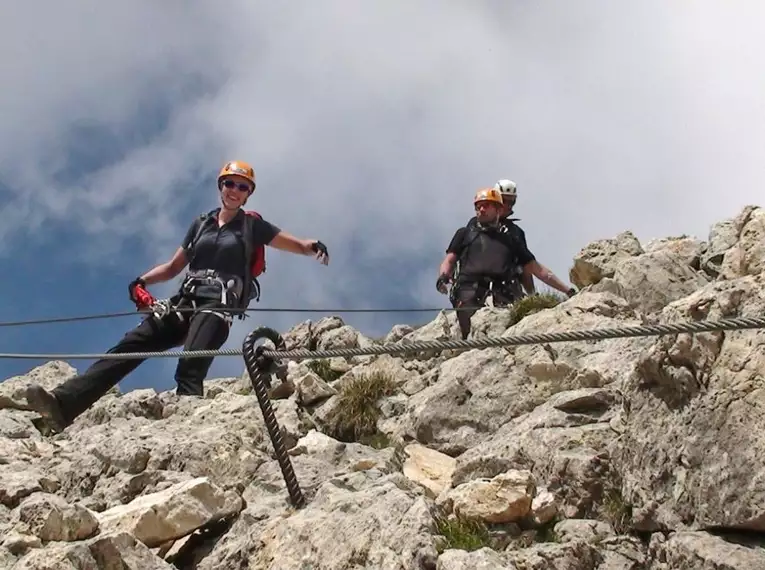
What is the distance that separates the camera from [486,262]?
13.0m

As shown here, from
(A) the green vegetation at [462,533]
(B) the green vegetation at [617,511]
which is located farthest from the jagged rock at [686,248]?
(A) the green vegetation at [462,533]

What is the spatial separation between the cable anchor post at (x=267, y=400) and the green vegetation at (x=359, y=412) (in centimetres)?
211

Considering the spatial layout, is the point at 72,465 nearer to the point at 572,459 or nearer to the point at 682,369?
the point at 572,459

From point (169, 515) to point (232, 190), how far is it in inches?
224

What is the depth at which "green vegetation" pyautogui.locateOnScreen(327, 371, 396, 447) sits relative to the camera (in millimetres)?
7859

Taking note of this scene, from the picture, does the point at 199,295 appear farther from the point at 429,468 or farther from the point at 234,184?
the point at 429,468

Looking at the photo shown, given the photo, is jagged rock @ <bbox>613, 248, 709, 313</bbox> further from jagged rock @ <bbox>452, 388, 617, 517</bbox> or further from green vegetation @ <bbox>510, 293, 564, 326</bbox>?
jagged rock @ <bbox>452, 388, 617, 517</bbox>

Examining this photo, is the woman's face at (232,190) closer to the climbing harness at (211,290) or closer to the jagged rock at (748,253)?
the climbing harness at (211,290)

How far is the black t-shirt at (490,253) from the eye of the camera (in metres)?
13.0

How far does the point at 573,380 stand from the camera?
7223mm

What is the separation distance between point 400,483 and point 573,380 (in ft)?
8.21

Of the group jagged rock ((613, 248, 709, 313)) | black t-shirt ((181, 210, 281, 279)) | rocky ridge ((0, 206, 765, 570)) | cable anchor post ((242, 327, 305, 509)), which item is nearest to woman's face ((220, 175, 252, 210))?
black t-shirt ((181, 210, 281, 279))

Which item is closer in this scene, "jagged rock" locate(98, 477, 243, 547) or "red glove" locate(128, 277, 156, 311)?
"jagged rock" locate(98, 477, 243, 547)

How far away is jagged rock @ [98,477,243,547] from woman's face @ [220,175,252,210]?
213 inches
